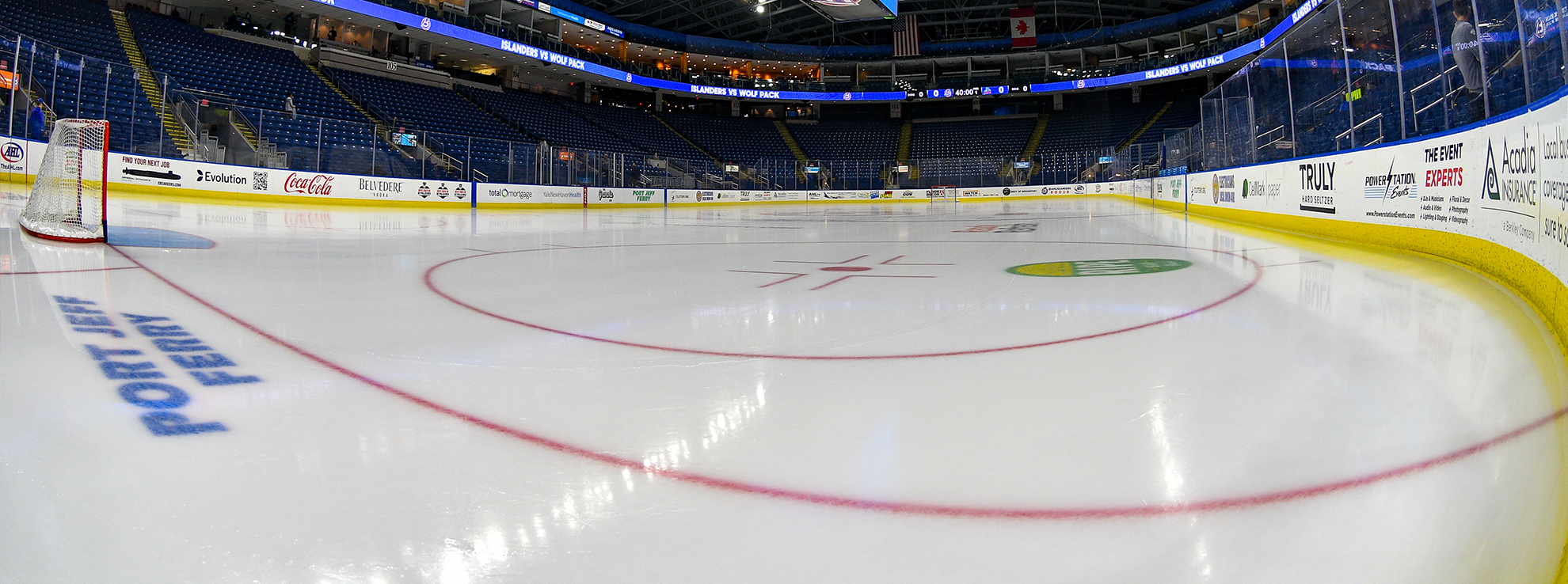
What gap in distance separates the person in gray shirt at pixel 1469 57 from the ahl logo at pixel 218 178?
21081mm

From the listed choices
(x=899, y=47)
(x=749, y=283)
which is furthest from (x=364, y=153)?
(x=899, y=47)

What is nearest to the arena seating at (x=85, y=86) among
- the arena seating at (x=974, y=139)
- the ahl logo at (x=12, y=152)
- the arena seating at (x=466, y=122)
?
the arena seating at (x=466, y=122)

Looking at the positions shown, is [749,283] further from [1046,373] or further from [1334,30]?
[1334,30]

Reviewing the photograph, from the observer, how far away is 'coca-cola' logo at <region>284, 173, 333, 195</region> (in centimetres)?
1858

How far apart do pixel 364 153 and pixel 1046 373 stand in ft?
69.1

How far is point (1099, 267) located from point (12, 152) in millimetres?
18205

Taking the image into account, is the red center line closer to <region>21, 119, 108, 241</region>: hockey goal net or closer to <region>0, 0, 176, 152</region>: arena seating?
<region>21, 119, 108, 241</region>: hockey goal net

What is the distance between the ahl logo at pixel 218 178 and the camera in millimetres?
17297

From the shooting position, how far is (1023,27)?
1709 inches

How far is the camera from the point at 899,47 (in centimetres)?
4325

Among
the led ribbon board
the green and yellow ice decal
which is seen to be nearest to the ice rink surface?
the green and yellow ice decal

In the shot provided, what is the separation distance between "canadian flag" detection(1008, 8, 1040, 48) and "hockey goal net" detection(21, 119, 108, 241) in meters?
42.7

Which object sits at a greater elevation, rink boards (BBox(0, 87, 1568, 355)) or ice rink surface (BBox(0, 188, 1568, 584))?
rink boards (BBox(0, 87, 1568, 355))

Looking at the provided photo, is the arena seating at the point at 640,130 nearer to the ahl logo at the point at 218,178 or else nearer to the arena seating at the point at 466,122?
the arena seating at the point at 466,122
